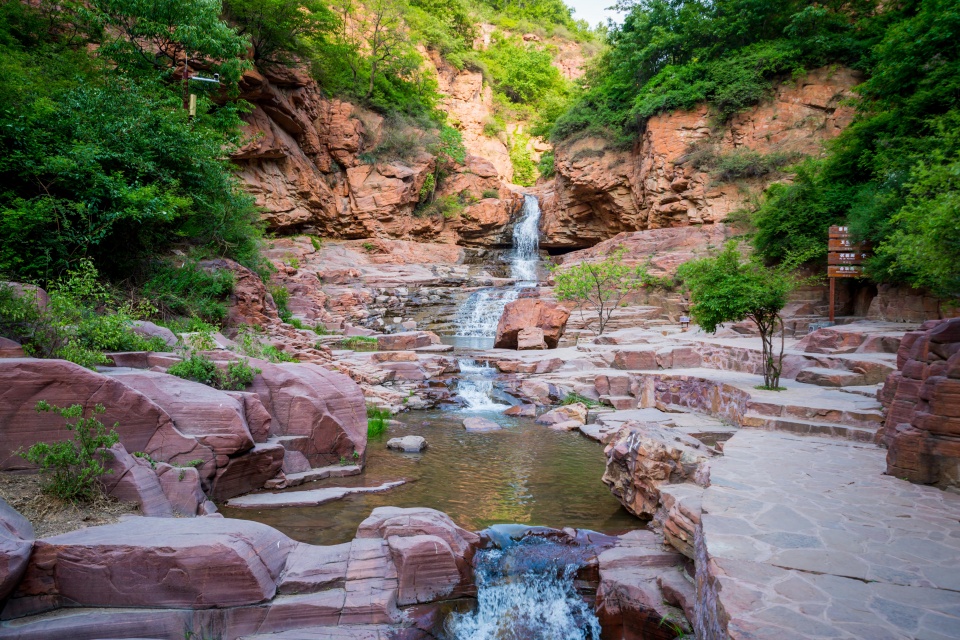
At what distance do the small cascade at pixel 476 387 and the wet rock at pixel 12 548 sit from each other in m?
8.64

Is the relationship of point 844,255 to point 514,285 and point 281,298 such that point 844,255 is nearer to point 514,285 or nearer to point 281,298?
point 514,285

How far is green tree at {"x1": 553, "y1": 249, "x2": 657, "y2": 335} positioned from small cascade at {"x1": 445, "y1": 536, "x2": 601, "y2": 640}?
45.0 ft

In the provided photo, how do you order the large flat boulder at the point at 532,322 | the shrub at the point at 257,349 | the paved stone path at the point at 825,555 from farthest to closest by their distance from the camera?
1. the large flat boulder at the point at 532,322
2. the shrub at the point at 257,349
3. the paved stone path at the point at 825,555

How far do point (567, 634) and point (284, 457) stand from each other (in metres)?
4.47

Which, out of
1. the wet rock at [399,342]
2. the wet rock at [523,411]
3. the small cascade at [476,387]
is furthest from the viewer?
the wet rock at [399,342]

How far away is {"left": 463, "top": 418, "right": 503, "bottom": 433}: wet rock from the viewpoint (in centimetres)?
998

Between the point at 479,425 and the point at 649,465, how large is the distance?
16.0 feet

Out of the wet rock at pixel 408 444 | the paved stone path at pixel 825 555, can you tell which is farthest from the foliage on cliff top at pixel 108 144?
the paved stone path at pixel 825 555

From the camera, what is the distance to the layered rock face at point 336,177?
2303 cm

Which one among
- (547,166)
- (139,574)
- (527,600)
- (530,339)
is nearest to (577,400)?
(530,339)

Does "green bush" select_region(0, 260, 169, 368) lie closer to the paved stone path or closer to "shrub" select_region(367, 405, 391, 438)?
"shrub" select_region(367, 405, 391, 438)

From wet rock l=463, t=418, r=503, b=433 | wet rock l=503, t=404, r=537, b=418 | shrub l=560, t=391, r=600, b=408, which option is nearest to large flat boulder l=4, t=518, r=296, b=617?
wet rock l=463, t=418, r=503, b=433

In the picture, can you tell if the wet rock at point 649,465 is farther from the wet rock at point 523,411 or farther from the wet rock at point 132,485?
the wet rock at point 132,485

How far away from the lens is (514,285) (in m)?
24.4
